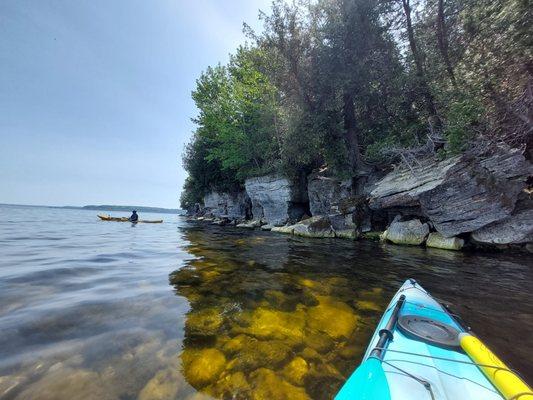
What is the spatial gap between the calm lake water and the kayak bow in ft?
2.30

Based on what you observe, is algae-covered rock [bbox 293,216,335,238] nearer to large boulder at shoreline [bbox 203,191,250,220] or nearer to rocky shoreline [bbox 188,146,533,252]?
rocky shoreline [bbox 188,146,533,252]

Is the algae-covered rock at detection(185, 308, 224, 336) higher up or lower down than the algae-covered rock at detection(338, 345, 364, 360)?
higher up

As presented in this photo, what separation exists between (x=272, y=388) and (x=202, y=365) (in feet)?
3.03

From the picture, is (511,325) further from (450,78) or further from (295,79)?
(295,79)

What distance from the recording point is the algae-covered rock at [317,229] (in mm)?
17656

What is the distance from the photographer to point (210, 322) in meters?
4.29

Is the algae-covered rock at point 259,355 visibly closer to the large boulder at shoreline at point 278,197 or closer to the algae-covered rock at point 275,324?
Answer: the algae-covered rock at point 275,324

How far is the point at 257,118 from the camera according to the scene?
2703cm

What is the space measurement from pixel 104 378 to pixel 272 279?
15.4ft

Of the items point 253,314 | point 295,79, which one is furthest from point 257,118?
point 253,314

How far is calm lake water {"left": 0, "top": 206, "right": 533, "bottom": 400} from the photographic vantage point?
9.23 feet

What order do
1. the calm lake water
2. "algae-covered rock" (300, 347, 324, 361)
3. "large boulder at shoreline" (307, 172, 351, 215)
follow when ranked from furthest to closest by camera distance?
"large boulder at shoreline" (307, 172, 351, 215) < "algae-covered rock" (300, 347, 324, 361) < the calm lake water

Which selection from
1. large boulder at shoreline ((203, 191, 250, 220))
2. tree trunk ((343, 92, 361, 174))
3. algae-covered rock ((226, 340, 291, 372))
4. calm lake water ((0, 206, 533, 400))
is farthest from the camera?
large boulder at shoreline ((203, 191, 250, 220))

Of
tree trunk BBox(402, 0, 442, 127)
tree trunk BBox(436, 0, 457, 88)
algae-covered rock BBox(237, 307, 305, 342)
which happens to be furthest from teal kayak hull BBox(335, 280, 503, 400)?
tree trunk BBox(436, 0, 457, 88)
